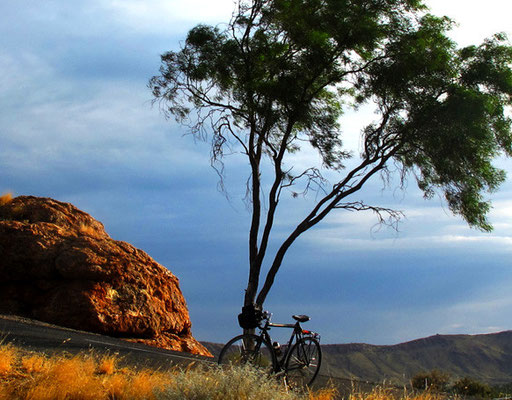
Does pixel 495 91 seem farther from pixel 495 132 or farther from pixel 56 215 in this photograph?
pixel 56 215

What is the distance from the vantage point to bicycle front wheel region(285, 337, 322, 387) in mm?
9086

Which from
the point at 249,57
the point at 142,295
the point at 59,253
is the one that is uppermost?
the point at 249,57

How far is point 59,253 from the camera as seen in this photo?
17422 millimetres

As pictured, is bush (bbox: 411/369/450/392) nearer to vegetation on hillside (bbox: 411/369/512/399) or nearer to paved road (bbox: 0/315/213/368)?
vegetation on hillside (bbox: 411/369/512/399)

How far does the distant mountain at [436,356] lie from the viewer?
1970 inches

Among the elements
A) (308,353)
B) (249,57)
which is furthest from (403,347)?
(308,353)

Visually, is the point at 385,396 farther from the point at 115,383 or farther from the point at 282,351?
the point at 115,383

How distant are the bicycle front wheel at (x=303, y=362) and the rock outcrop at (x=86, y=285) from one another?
8716 millimetres

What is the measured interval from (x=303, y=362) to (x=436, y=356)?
4897 centimetres

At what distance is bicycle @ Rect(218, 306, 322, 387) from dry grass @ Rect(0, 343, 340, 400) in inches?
25.6

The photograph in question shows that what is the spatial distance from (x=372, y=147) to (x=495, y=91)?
479cm

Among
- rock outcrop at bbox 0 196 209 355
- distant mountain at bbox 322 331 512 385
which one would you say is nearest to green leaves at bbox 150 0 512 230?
rock outcrop at bbox 0 196 209 355

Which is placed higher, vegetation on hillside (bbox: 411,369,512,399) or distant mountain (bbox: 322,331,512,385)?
distant mountain (bbox: 322,331,512,385)

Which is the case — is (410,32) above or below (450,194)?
above
